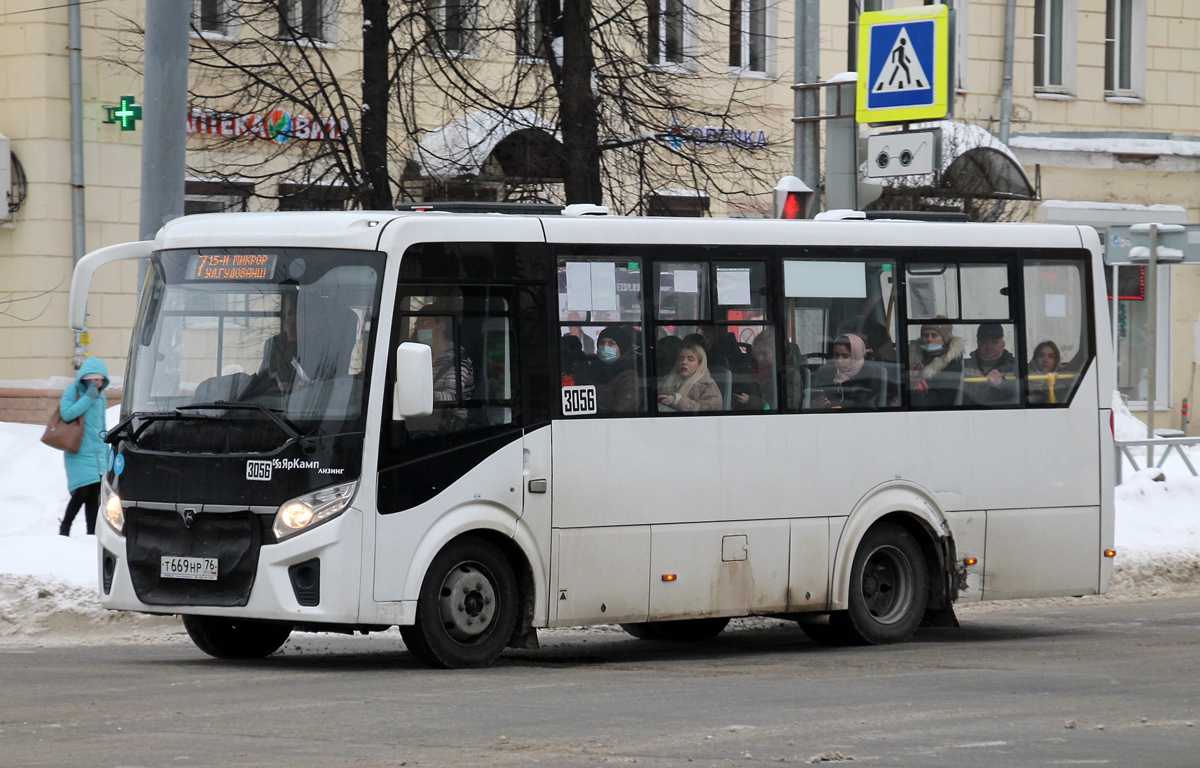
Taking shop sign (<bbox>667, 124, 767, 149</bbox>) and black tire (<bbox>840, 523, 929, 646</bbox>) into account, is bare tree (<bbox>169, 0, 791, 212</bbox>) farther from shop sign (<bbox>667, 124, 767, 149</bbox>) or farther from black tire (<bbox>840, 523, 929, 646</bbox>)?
black tire (<bbox>840, 523, 929, 646</bbox>)

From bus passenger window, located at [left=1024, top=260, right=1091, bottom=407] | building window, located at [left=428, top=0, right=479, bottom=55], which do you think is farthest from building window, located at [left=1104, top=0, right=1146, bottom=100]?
bus passenger window, located at [left=1024, top=260, right=1091, bottom=407]

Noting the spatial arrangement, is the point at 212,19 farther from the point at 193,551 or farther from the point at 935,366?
the point at 193,551

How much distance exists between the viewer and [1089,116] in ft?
100

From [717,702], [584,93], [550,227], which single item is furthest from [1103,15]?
[717,702]

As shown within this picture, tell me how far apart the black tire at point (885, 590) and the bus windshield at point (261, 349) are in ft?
12.2

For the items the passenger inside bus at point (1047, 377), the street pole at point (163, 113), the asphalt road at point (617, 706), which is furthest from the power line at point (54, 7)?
the passenger inside bus at point (1047, 377)

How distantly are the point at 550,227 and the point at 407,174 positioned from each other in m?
9.79

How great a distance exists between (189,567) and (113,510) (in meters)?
0.72

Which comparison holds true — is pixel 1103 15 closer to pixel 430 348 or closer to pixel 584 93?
pixel 584 93

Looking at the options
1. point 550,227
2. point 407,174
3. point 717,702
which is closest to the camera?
point 717,702

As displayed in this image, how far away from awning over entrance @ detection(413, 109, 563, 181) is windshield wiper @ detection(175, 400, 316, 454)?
9563 millimetres

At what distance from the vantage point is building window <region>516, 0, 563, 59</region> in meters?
19.5

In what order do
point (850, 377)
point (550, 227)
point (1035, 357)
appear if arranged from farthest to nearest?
point (1035, 357) → point (850, 377) → point (550, 227)

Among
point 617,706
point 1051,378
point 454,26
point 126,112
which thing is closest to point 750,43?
point 454,26
